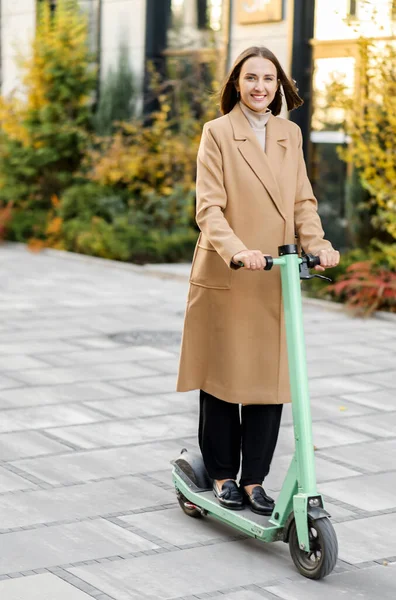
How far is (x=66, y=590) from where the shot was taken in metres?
3.69

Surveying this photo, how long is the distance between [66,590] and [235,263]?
1224 mm

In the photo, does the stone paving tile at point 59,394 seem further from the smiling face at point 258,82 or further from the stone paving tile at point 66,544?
the smiling face at point 258,82

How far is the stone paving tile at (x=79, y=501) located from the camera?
176 inches

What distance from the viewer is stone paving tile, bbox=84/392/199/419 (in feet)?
20.7

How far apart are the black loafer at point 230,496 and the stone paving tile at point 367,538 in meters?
0.41

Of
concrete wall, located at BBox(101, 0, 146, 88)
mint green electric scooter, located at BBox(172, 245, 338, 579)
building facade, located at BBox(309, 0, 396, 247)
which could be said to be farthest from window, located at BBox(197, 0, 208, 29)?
mint green electric scooter, located at BBox(172, 245, 338, 579)

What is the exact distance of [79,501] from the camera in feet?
15.4

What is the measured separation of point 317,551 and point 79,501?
4.06 feet

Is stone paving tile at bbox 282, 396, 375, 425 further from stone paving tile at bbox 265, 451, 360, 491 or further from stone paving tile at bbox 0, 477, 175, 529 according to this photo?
stone paving tile at bbox 0, 477, 175, 529

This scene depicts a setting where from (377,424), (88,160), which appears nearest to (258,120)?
(377,424)

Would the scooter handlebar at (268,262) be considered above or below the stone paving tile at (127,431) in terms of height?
above

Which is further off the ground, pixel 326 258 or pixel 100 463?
pixel 326 258

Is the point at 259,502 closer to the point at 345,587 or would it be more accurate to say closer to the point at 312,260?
the point at 345,587

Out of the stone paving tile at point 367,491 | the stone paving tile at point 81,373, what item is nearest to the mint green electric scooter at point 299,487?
the stone paving tile at point 367,491
